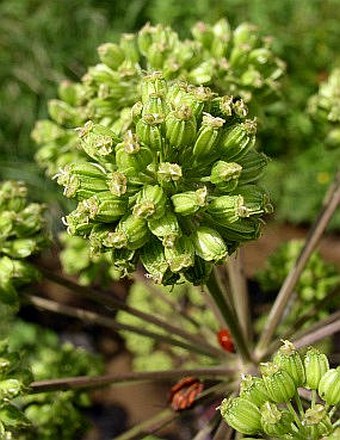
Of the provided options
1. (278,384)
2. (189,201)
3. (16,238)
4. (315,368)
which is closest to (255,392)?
(278,384)

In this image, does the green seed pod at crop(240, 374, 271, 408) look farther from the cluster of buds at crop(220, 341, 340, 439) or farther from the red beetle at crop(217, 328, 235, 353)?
the red beetle at crop(217, 328, 235, 353)

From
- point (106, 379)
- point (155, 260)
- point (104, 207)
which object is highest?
point (104, 207)

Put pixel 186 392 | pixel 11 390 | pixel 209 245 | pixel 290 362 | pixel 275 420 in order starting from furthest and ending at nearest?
pixel 186 392, pixel 11 390, pixel 209 245, pixel 290 362, pixel 275 420

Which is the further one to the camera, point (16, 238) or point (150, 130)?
point (16, 238)

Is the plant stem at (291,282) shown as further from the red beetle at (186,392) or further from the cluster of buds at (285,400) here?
the cluster of buds at (285,400)

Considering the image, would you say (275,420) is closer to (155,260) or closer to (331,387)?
(331,387)

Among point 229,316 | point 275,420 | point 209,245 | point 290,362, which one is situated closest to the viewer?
point 275,420
